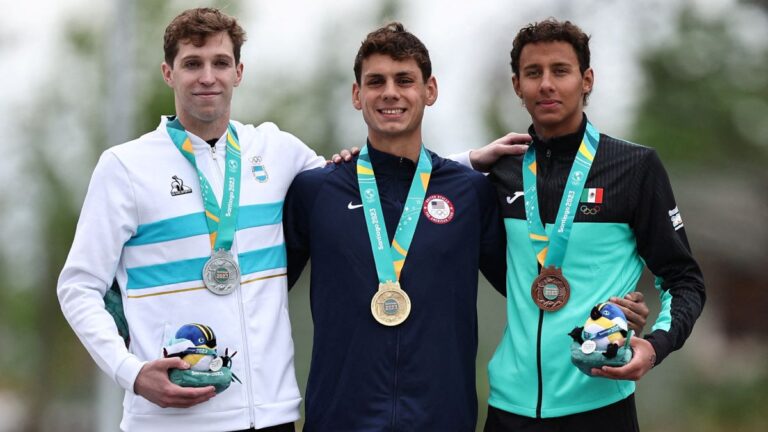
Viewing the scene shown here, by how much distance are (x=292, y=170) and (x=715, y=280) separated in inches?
303

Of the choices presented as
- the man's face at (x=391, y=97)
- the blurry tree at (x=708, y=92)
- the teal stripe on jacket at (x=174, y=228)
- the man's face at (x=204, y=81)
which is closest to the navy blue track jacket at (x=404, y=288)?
the man's face at (x=391, y=97)

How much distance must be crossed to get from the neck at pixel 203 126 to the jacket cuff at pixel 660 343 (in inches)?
68.6

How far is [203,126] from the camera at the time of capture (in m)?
3.88

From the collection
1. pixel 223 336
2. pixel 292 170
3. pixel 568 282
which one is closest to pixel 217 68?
pixel 292 170

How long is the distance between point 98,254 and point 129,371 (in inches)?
17.6

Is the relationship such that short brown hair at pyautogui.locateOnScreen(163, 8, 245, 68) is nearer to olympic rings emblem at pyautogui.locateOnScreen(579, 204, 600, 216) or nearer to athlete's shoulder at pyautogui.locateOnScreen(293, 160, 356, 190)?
athlete's shoulder at pyautogui.locateOnScreen(293, 160, 356, 190)

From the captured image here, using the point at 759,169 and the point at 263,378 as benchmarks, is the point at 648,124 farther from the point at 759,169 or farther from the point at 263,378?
the point at 263,378

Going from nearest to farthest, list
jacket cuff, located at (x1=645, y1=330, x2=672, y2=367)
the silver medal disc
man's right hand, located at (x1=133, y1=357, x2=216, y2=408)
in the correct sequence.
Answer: man's right hand, located at (x1=133, y1=357, x2=216, y2=408), jacket cuff, located at (x1=645, y1=330, x2=672, y2=367), the silver medal disc

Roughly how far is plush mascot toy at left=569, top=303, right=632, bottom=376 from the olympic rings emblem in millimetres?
499

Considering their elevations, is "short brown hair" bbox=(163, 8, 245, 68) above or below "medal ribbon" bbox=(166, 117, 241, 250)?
above

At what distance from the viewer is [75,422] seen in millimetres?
11312

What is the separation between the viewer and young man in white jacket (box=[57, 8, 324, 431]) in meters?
3.67

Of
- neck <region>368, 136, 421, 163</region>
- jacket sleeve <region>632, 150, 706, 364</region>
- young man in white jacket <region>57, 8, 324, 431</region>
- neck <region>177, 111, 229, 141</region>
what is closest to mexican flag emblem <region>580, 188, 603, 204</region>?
jacket sleeve <region>632, 150, 706, 364</region>

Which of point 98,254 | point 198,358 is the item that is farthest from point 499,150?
point 98,254
